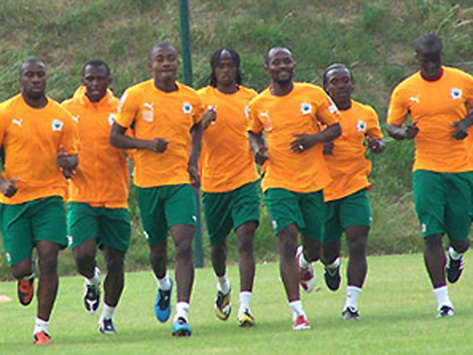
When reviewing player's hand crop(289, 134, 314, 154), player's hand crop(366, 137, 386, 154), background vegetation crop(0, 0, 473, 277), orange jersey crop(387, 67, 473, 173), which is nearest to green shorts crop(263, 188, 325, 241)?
player's hand crop(289, 134, 314, 154)

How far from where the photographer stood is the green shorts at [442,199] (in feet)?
42.4

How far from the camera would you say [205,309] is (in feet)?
50.3

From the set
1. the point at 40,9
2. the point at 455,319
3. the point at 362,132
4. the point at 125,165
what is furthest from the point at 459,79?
the point at 40,9

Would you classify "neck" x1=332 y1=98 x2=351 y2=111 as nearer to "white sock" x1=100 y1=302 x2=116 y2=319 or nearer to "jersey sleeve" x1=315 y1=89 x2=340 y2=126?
"jersey sleeve" x1=315 y1=89 x2=340 y2=126

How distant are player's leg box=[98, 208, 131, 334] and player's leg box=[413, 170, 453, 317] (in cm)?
296

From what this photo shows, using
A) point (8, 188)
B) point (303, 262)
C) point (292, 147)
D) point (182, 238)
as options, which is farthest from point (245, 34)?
point (8, 188)

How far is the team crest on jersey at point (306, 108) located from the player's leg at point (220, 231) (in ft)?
4.65

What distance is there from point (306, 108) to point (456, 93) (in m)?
1.56

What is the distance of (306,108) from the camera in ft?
41.7

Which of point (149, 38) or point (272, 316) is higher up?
point (149, 38)

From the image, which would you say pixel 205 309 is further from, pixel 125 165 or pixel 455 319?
pixel 455 319

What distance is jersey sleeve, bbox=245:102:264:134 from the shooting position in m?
13.0

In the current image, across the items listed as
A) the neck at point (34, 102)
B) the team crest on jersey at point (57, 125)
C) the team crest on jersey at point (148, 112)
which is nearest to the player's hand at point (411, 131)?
the team crest on jersey at point (148, 112)

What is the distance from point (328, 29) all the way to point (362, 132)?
15.8 metres
